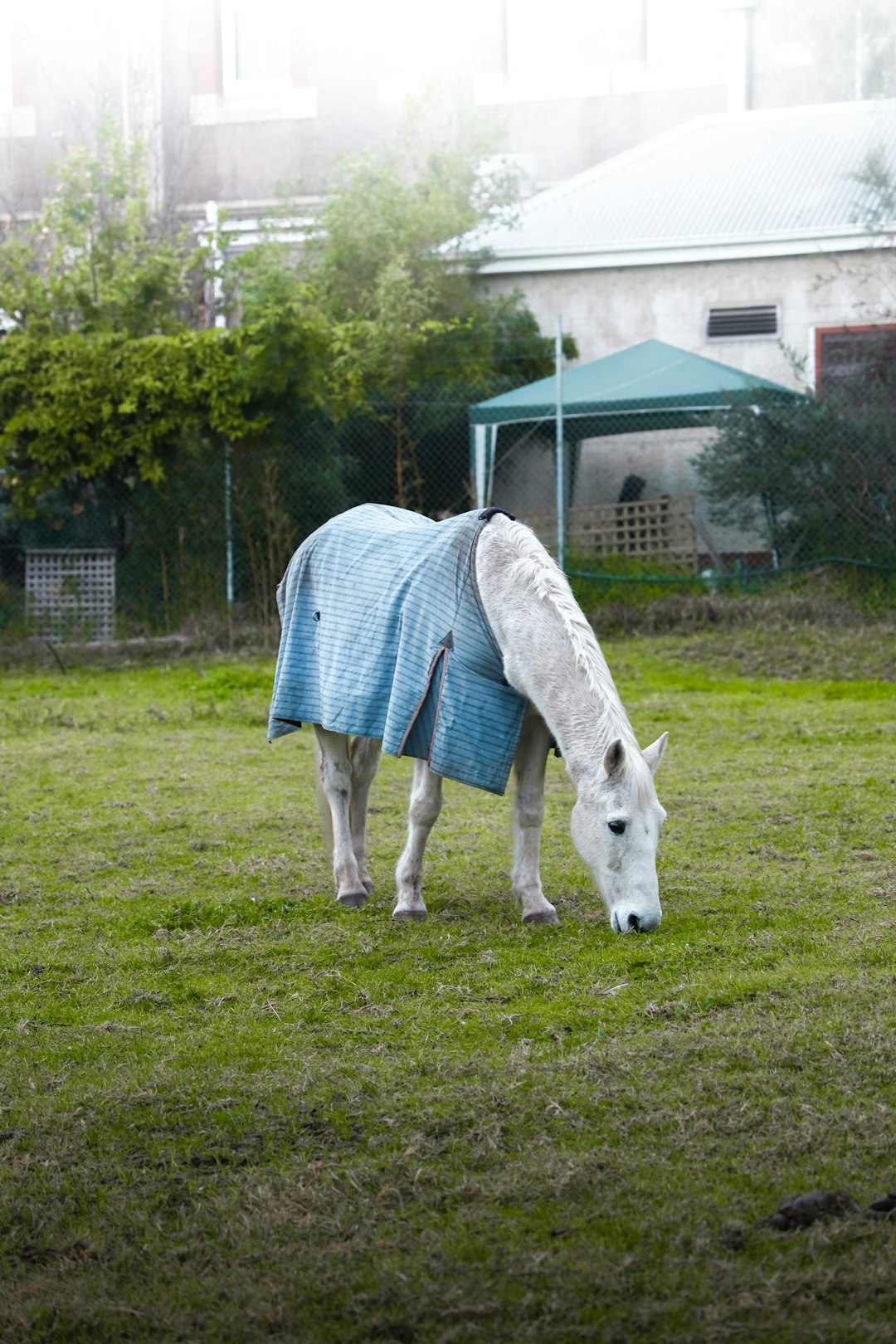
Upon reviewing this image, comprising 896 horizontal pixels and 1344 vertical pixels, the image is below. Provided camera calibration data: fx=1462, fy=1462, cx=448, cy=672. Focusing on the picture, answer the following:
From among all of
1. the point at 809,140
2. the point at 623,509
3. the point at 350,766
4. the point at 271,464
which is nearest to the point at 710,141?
the point at 809,140

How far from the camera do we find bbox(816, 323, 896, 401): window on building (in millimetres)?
12398

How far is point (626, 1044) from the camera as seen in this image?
11.4 feet

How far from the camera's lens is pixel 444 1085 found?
3.24m

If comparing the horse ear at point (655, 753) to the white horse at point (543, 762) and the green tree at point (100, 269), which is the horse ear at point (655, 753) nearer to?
the white horse at point (543, 762)

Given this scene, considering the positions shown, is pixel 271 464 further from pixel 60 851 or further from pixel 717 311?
pixel 60 851

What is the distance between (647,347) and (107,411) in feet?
17.1

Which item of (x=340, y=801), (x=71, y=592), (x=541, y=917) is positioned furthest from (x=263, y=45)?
(x=71, y=592)

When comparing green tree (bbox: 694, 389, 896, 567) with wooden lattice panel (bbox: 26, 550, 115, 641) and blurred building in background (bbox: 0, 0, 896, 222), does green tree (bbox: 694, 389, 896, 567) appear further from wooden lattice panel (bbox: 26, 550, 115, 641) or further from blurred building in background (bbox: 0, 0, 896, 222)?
blurred building in background (bbox: 0, 0, 896, 222)

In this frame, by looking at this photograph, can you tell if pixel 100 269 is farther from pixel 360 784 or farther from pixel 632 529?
pixel 360 784

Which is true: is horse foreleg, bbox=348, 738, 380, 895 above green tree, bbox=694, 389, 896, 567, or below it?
below

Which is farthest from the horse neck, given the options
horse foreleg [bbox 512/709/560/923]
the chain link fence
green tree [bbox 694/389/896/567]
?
green tree [bbox 694/389/896/567]

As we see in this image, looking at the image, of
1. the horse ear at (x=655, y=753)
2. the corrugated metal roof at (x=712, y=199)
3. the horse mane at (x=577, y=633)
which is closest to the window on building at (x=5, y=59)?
the horse mane at (x=577, y=633)

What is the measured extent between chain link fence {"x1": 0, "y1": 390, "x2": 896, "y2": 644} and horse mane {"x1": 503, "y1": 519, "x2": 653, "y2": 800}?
7487 millimetres

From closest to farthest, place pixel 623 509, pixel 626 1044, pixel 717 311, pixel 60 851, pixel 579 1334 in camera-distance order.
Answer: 1. pixel 579 1334
2. pixel 626 1044
3. pixel 60 851
4. pixel 623 509
5. pixel 717 311
